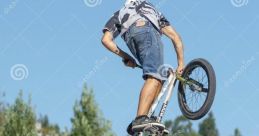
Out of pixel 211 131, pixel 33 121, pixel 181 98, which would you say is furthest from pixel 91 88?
pixel 211 131

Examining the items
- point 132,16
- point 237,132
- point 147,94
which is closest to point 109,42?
point 132,16

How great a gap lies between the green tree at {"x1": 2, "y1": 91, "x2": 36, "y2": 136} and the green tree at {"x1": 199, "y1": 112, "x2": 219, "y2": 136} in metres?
120

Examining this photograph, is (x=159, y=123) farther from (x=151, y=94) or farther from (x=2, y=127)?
(x=2, y=127)

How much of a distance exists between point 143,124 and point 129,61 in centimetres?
95

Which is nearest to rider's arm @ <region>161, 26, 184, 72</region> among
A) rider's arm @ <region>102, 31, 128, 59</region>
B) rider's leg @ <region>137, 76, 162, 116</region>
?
rider's leg @ <region>137, 76, 162, 116</region>

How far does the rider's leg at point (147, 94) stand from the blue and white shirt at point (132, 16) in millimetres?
667

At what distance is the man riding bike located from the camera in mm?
7125

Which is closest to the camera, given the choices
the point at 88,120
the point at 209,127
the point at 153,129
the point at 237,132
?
the point at 153,129

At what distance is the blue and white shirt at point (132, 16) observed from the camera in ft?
24.1

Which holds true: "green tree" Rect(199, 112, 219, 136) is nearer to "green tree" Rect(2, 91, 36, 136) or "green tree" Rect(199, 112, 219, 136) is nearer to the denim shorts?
"green tree" Rect(2, 91, 36, 136)

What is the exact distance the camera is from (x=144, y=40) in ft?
23.4

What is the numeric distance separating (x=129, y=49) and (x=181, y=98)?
3.03ft

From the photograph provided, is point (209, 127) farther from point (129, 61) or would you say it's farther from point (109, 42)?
point (109, 42)

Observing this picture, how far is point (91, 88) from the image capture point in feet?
96.7
